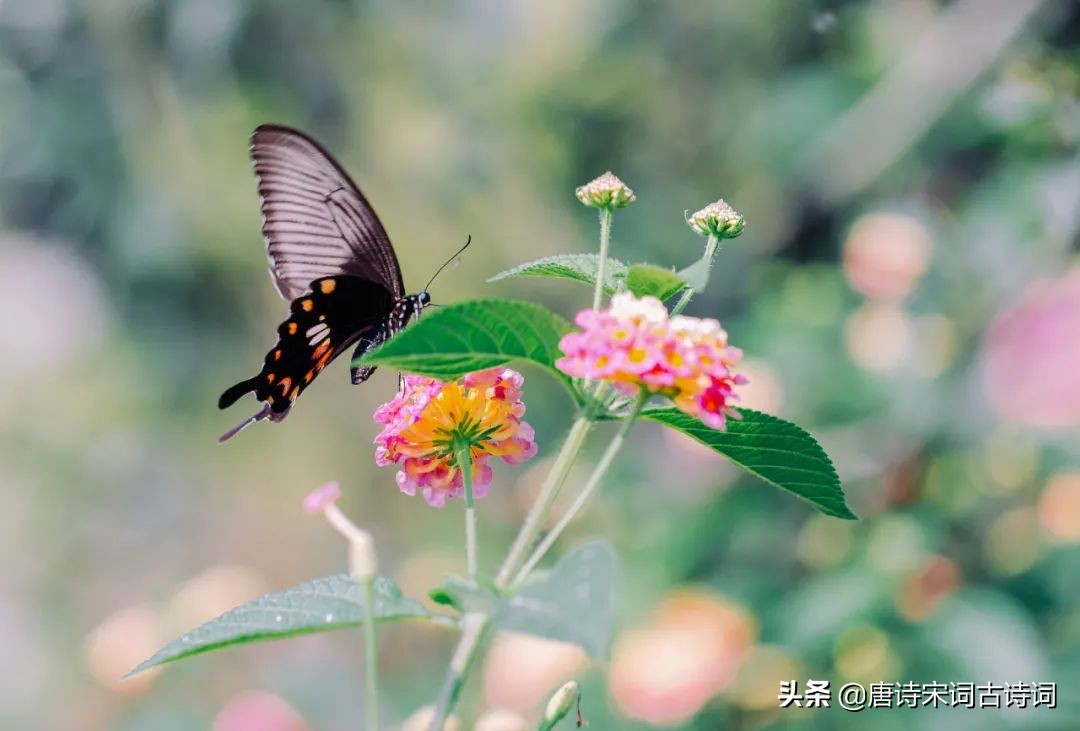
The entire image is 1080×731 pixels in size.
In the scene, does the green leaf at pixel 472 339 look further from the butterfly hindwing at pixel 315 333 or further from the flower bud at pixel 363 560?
the butterfly hindwing at pixel 315 333

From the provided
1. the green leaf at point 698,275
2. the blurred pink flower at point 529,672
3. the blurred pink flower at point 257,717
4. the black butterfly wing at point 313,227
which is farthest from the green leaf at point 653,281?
the blurred pink flower at point 257,717

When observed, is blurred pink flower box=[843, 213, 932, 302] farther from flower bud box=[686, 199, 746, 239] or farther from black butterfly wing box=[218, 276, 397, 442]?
flower bud box=[686, 199, 746, 239]

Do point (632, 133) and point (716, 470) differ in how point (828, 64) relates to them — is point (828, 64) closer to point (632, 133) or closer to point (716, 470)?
point (632, 133)

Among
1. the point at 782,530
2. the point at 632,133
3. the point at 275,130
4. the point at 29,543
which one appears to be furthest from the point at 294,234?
the point at 29,543

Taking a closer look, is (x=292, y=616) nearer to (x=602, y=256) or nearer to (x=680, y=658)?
(x=602, y=256)

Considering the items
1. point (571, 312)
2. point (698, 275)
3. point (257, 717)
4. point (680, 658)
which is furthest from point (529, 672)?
point (571, 312)

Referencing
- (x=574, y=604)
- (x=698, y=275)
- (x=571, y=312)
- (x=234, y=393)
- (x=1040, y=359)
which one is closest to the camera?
(x=574, y=604)
